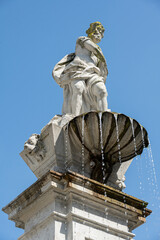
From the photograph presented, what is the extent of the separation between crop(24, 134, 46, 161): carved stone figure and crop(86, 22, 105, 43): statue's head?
4.31 meters

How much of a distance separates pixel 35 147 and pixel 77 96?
198cm

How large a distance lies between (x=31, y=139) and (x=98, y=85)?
2.52 m

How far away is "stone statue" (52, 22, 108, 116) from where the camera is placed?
12.5 meters

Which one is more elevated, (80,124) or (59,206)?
(80,124)

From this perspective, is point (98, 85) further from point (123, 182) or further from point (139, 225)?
point (139, 225)

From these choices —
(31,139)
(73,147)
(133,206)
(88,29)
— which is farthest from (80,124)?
(88,29)

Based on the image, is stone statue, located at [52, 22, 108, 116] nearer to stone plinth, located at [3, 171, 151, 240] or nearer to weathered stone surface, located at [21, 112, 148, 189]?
weathered stone surface, located at [21, 112, 148, 189]

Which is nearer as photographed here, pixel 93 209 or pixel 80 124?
pixel 93 209

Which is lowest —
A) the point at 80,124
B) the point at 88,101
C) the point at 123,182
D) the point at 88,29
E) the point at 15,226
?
the point at 15,226

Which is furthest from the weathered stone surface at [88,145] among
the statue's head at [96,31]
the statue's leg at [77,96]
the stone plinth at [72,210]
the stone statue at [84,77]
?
the statue's head at [96,31]

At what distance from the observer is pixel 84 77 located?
12773mm

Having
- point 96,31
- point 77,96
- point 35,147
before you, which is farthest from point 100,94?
point 96,31

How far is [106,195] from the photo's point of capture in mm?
10461

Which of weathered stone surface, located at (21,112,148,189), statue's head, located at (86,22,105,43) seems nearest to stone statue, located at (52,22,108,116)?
statue's head, located at (86,22,105,43)
